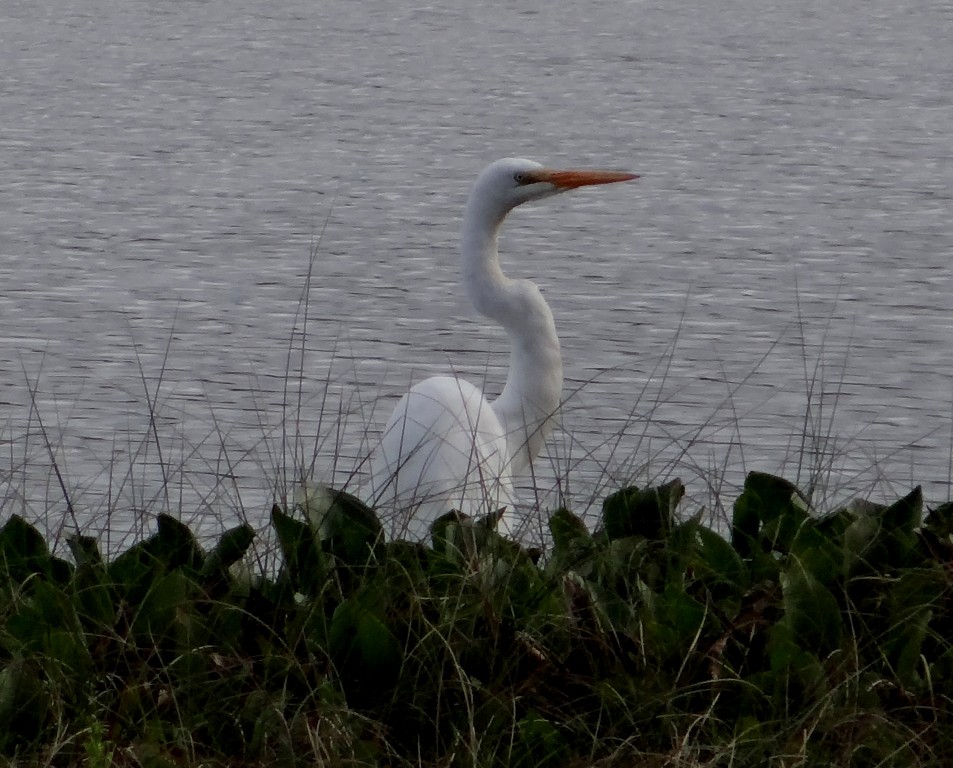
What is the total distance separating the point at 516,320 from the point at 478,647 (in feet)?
7.15

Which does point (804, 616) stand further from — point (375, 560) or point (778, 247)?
point (778, 247)

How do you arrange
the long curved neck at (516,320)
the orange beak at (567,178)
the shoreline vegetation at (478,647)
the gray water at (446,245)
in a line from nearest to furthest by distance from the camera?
the shoreline vegetation at (478,647) → the long curved neck at (516,320) → the orange beak at (567,178) → the gray water at (446,245)

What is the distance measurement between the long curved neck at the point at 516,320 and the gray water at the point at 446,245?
0.23 meters

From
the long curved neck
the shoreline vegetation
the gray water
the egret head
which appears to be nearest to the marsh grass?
the shoreline vegetation

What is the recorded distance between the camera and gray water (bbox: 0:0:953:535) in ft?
17.3

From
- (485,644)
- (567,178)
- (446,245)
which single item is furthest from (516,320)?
(446,245)

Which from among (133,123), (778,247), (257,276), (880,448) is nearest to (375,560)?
(880,448)

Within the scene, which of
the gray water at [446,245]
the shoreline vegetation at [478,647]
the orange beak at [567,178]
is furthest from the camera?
the gray water at [446,245]

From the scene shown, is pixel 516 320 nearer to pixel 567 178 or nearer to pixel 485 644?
pixel 567 178

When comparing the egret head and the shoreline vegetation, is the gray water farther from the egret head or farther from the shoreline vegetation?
the egret head

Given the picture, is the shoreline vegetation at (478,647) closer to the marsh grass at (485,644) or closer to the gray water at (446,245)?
the marsh grass at (485,644)

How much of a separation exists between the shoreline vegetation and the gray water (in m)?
0.21

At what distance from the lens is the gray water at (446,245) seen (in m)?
5.27

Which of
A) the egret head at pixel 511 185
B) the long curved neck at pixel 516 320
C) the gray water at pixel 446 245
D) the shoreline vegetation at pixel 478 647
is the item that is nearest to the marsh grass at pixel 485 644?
the shoreline vegetation at pixel 478 647
